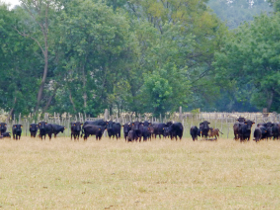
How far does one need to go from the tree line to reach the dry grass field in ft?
71.6

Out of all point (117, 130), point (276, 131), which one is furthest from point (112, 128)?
point (276, 131)

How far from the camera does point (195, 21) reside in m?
55.0

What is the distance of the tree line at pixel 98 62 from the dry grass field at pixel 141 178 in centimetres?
2183

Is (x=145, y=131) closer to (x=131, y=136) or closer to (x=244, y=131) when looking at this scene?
(x=131, y=136)

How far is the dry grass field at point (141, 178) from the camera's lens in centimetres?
1179

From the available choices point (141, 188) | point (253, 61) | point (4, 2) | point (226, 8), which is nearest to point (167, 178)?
point (141, 188)

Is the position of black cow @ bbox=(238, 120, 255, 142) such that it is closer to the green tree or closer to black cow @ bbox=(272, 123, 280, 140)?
black cow @ bbox=(272, 123, 280, 140)

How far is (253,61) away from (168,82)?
26.5 ft

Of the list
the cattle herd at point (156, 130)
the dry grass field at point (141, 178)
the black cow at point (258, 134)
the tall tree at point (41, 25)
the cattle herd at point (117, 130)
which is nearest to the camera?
the dry grass field at point (141, 178)

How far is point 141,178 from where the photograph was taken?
49.6 feet

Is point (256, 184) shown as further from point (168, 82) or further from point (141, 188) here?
point (168, 82)

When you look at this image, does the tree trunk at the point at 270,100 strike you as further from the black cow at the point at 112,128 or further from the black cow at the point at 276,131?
the black cow at the point at 112,128

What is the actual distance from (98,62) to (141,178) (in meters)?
31.5

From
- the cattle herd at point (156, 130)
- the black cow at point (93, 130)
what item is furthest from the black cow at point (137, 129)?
the black cow at point (93, 130)
